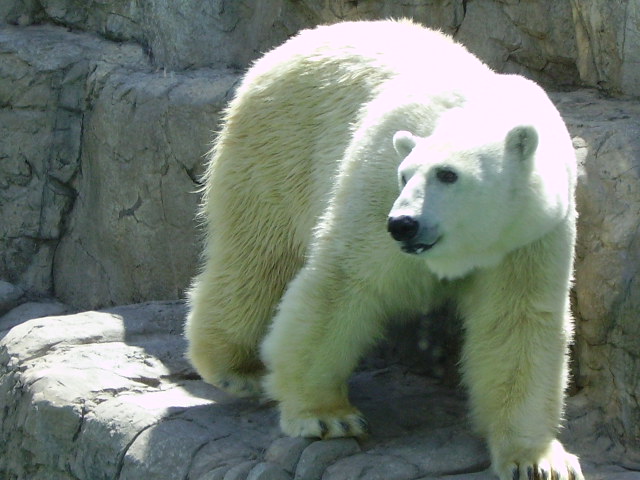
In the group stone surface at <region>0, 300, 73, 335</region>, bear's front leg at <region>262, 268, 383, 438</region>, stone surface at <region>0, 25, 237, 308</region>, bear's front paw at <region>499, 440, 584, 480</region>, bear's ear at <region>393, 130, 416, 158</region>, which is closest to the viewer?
bear's ear at <region>393, 130, 416, 158</region>

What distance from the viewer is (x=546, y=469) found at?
364 cm

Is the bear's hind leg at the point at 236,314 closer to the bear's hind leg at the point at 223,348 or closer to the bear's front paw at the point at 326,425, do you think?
the bear's hind leg at the point at 223,348

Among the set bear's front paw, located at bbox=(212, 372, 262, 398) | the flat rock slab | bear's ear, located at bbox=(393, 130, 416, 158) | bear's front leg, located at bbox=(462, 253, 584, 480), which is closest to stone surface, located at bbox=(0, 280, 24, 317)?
the flat rock slab

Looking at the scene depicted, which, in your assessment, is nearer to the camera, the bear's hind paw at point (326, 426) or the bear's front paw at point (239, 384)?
the bear's hind paw at point (326, 426)

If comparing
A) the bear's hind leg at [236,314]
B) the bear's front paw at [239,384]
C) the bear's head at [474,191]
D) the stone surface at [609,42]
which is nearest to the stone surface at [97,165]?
the bear's hind leg at [236,314]

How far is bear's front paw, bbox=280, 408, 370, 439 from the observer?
395 cm

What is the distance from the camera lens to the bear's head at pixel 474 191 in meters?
3.30

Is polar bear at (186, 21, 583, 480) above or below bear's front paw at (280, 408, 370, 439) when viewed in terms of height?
above

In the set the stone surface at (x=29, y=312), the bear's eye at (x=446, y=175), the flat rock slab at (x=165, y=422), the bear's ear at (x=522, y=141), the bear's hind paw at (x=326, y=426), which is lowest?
the stone surface at (x=29, y=312)

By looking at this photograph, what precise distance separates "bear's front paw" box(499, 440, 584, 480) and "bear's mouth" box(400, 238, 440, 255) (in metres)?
0.87

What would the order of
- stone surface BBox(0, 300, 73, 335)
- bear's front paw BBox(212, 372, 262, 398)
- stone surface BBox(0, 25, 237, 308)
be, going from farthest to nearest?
Result: stone surface BBox(0, 300, 73, 335)
stone surface BBox(0, 25, 237, 308)
bear's front paw BBox(212, 372, 262, 398)

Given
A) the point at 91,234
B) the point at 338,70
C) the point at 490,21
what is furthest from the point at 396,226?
the point at 91,234

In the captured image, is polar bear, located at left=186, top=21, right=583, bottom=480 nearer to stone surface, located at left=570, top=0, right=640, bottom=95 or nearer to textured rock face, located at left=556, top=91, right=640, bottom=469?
textured rock face, located at left=556, top=91, right=640, bottom=469

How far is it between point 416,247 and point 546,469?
3.07 feet
